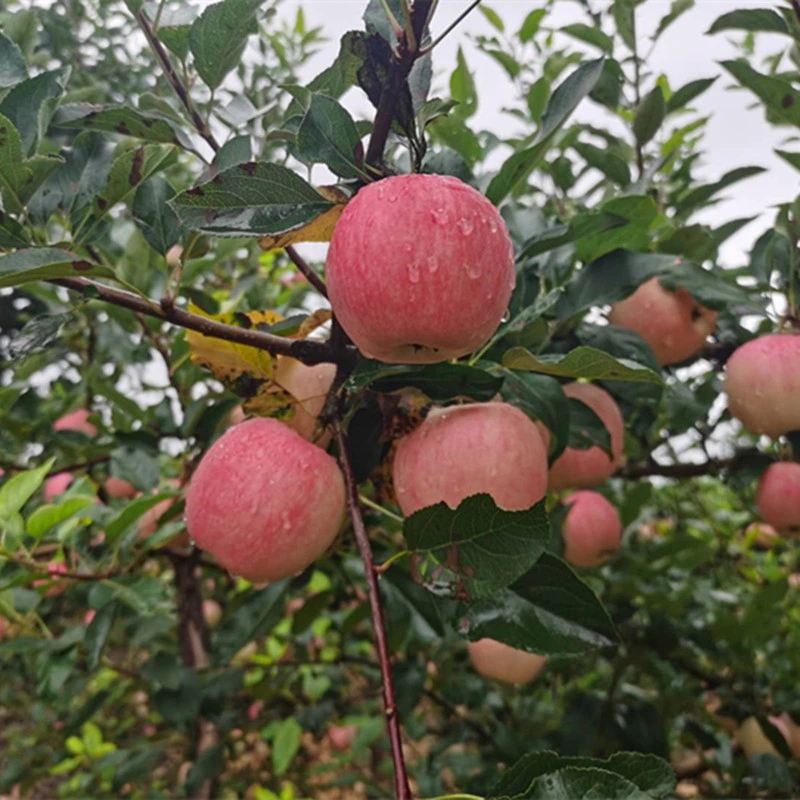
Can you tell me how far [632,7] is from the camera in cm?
125

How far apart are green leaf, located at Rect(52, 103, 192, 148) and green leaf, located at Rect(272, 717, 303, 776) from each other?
4.07ft

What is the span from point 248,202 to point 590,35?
90 centimetres

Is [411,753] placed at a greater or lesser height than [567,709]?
lesser

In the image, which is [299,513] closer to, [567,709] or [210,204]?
[210,204]

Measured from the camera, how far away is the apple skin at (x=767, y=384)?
103 cm

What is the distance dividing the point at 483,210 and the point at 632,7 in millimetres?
849

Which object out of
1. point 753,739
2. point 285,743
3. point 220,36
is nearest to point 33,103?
point 220,36

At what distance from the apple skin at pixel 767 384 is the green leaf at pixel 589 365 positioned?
44 cm

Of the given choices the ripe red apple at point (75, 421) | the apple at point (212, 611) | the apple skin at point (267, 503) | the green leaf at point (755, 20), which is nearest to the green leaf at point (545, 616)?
the apple skin at point (267, 503)

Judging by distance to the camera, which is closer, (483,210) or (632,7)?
(483,210)

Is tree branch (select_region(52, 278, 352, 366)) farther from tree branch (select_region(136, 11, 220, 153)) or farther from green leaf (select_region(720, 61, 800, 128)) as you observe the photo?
green leaf (select_region(720, 61, 800, 128))

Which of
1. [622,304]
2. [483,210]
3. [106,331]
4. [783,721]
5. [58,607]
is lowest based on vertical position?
[58,607]

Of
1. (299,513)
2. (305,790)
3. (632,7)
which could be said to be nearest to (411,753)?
(305,790)

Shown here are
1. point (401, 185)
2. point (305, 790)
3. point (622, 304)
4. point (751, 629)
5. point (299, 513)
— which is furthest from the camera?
point (305, 790)
